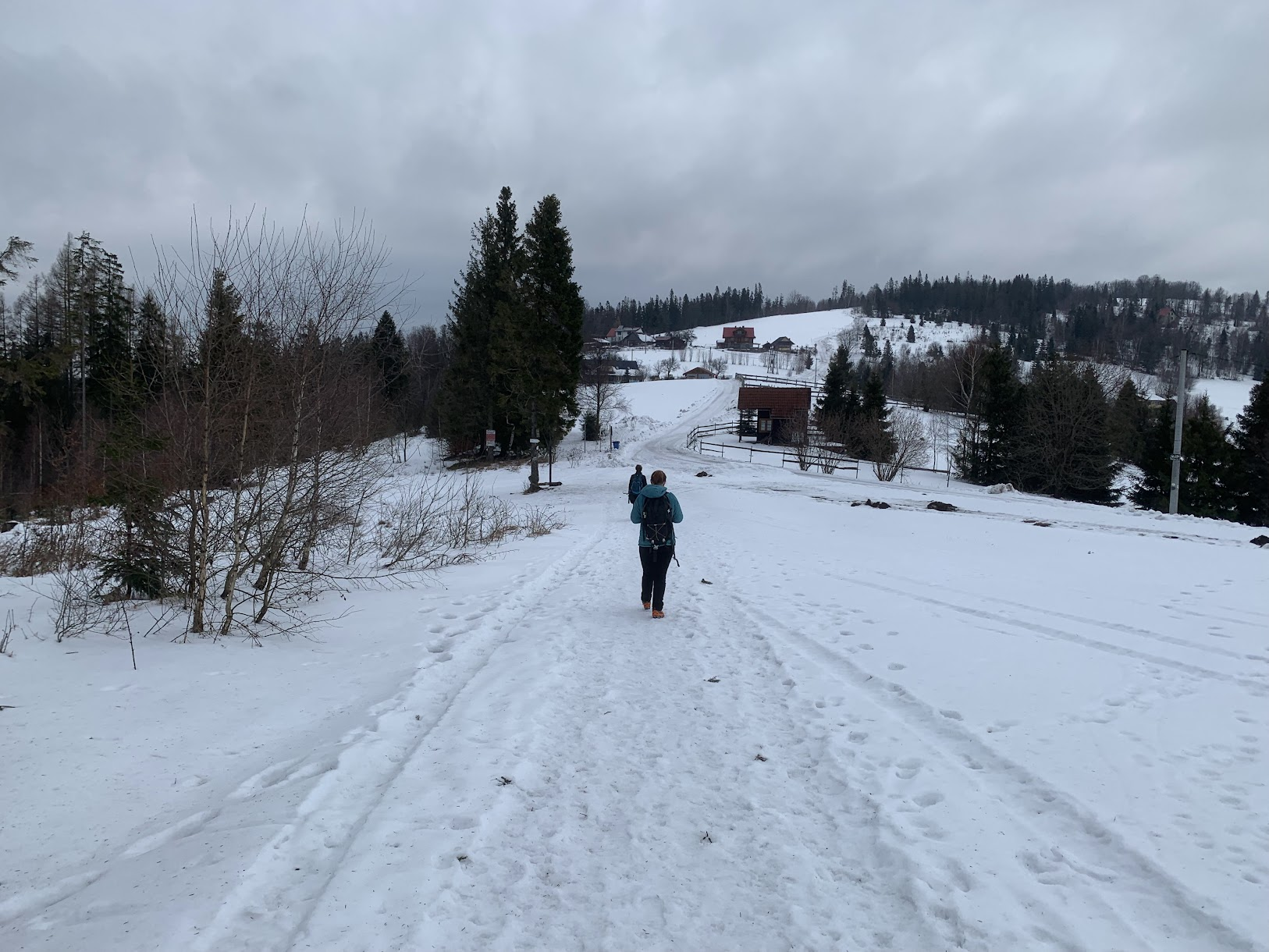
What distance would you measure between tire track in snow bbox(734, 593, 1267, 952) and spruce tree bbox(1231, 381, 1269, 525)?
124 ft

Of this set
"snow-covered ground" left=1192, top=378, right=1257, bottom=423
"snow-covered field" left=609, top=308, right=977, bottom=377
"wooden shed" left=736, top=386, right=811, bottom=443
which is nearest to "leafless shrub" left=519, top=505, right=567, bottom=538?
"wooden shed" left=736, top=386, right=811, bottom=443

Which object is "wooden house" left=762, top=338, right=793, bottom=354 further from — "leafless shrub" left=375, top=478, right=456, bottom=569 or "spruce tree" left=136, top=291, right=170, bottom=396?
"spruce tree" left=136, top=291, right=170, bottom=396

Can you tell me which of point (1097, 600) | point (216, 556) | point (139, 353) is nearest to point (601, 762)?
point (216, 556)

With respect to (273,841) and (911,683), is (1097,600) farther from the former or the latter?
(273,841)

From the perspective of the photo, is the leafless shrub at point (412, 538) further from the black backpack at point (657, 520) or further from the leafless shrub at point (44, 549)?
the black backpack at point (657, 520)

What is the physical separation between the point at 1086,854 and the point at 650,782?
2451mm

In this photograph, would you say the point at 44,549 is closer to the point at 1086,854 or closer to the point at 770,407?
the point at 1086,854

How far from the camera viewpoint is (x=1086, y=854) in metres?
3.52

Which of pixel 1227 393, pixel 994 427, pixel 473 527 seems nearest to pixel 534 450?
pixel 473 527

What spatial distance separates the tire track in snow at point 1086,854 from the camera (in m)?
2.94

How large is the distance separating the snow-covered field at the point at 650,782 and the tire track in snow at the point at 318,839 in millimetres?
17

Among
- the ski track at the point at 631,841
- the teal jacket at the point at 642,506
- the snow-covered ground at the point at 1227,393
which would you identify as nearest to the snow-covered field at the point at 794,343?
the snow-covered ground at the point at 1227,393

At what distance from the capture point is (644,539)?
349 inches

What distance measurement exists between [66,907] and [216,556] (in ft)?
15.9
